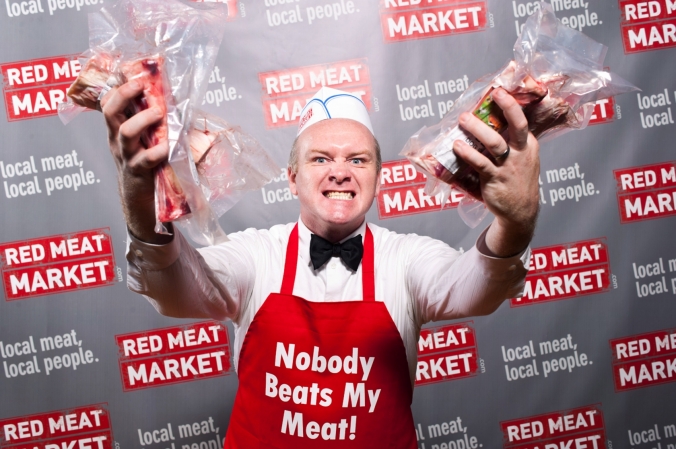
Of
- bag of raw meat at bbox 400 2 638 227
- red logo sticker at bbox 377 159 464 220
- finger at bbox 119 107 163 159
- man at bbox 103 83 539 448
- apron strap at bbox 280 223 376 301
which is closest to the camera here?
finger at bbox 119 107 163 159

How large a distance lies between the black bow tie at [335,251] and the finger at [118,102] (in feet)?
2.47

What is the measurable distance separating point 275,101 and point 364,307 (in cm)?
142

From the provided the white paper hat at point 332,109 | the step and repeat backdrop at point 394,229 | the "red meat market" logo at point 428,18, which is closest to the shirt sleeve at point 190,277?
the white paper hat at point 332,109

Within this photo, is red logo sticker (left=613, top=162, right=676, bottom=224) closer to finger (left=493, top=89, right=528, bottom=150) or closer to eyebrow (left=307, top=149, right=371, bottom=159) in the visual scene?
eyebrow (left=307, top=149, right=371, bottom=159)

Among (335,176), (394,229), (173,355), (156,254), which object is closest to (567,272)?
(394,229)

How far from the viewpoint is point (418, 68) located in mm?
2941

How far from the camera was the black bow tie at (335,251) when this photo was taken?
1.80 meters

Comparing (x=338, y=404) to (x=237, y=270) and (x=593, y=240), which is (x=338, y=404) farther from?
(x=593, y=240)

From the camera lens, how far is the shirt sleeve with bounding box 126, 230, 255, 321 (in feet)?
4.50

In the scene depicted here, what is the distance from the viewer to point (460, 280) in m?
1.52

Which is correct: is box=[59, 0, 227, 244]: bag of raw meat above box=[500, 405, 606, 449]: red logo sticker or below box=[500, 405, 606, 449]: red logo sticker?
above

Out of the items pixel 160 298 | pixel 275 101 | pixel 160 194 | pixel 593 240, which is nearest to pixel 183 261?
pixel 160 298

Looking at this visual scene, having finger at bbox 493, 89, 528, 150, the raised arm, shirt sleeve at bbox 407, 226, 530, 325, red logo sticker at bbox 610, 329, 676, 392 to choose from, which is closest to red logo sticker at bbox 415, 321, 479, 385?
red logo sticker at bbox 610, 329, 676, 392

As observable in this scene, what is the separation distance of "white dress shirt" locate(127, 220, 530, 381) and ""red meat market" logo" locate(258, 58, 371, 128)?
1.05 metres
